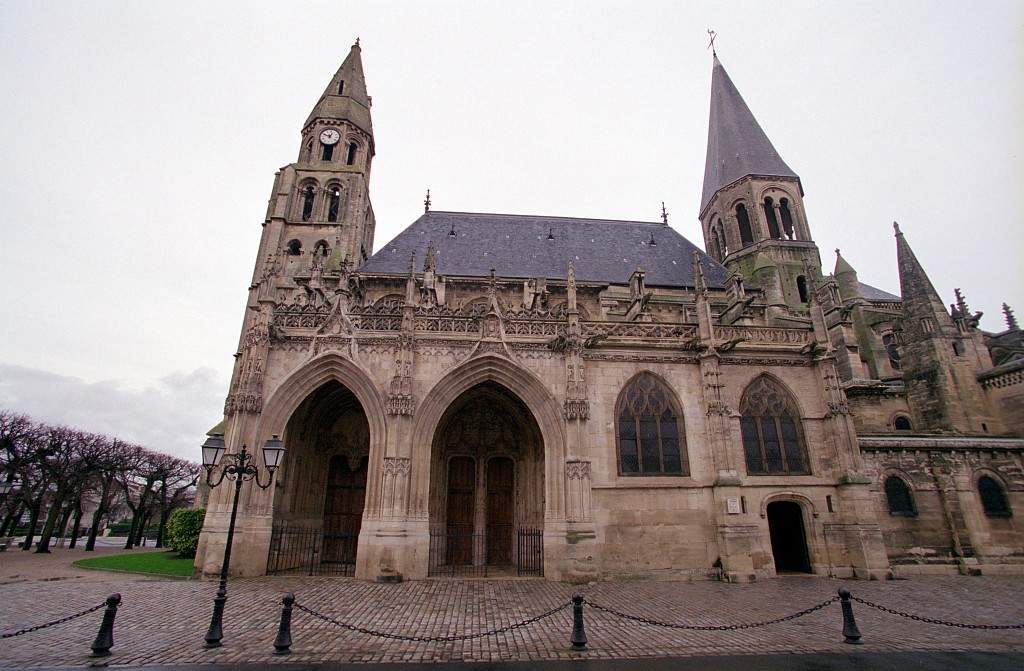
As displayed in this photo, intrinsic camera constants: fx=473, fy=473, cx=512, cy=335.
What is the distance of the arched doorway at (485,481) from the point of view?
15867mm

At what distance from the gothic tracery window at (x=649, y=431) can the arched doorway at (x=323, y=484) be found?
8597 mm

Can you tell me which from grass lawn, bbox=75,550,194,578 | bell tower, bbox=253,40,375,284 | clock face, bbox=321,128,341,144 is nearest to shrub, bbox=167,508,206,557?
grass lawn, bbox=75,550,194,578

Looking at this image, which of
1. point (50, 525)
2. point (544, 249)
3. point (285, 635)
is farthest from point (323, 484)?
point (50, 525)

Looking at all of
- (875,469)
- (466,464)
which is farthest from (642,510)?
(875,469)

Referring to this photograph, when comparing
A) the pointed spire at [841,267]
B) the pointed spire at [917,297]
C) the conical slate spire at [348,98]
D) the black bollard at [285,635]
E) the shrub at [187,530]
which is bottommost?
the black bollard at [285,635]

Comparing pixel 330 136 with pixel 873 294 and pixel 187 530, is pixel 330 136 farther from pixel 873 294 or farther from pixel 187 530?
pixel 873 294

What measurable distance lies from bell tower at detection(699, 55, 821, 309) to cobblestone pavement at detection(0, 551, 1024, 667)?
646 inches

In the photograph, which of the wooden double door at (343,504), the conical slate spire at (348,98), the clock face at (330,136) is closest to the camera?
the wooden double door at (343,504)

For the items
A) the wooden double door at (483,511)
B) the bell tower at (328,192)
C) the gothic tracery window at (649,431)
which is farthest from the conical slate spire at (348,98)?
the gothic tracery window at (649,431)

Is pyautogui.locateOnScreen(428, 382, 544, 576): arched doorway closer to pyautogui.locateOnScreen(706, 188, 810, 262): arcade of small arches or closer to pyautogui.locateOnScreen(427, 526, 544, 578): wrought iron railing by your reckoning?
pyautogui.locateOnScreen(427, 526, 544, 578): wrought iron railing

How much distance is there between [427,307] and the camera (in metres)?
15.2

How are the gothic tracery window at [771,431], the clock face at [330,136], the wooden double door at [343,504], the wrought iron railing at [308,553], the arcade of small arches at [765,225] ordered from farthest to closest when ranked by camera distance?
the clock face at [330,136], the arcade of small arches at [765,225], the wooden double door at [343,504], the gothic tracery window at [771,431], the wrought iron railing at [308,553]

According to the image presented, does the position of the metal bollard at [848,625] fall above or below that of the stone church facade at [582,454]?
below

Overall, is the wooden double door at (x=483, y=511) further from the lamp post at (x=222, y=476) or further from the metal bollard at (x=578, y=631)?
the metal bollard at (x=578, y=631)
